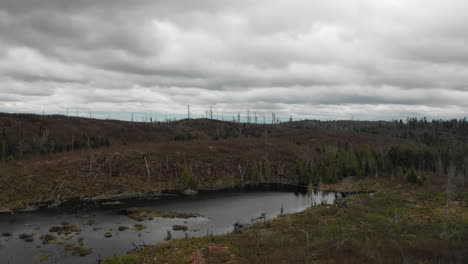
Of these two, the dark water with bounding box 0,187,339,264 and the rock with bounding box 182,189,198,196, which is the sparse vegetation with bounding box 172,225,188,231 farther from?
the rock with bounding box 182,189,198,196

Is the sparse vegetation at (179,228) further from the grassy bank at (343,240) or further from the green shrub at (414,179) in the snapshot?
the green shrub at (414,179)

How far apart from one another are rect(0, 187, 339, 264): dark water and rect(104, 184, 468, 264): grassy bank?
7889mm

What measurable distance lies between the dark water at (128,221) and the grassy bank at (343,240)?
25.9 feet

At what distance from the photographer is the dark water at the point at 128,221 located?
38.7m

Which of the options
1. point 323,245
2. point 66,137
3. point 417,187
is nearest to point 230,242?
point 323,245

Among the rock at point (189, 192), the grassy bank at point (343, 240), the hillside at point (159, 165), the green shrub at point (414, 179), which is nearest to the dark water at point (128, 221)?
the rock at point (189, 192)

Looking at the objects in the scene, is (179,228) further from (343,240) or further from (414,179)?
(414,179)

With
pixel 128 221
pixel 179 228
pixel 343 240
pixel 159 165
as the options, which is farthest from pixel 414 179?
pixel 128 221

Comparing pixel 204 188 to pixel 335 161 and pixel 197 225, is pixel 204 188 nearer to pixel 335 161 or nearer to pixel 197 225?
pixel 197 225

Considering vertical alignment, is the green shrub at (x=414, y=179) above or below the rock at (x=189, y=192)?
above

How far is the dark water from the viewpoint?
127ft

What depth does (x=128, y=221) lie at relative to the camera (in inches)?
2138

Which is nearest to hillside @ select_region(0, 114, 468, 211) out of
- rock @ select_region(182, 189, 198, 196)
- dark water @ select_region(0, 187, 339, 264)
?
rock @ select_region(182, 189, 198, 196)

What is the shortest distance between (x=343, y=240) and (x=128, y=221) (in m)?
40.2
